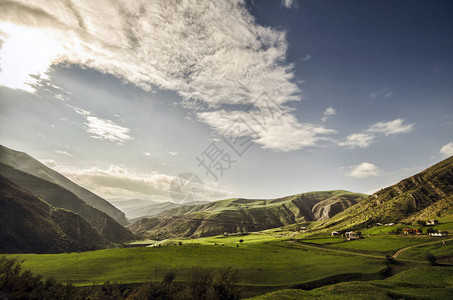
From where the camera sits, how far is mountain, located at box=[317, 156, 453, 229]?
134 metres

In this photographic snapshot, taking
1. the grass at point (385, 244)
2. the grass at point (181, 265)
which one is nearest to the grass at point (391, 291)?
the grass at point (181, 265)

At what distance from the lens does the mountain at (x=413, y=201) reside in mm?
133750

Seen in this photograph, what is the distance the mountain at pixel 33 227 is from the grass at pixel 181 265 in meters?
44.9

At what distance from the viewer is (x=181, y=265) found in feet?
197

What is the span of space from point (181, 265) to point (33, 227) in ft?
362

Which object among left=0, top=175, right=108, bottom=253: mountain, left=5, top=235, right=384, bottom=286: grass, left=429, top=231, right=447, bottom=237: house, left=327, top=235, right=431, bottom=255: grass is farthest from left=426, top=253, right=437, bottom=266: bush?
left=0, top=175, right=108, bottom=253: mountain

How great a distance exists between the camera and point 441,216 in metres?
116

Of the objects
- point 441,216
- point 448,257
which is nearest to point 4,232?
point 448,257

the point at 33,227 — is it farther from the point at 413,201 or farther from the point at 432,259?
the point at 413,201

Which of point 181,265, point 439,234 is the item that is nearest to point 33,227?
point 181,265

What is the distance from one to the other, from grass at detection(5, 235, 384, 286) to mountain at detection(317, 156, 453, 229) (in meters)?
107

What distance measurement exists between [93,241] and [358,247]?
171 metres

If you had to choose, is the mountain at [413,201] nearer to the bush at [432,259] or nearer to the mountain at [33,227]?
the bush at [432,259]

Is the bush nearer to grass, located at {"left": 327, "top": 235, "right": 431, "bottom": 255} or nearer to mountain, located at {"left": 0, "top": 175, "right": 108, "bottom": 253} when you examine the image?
grass, located at {"left": 327, "top": 235, "right": 431, "bottom": 255}
